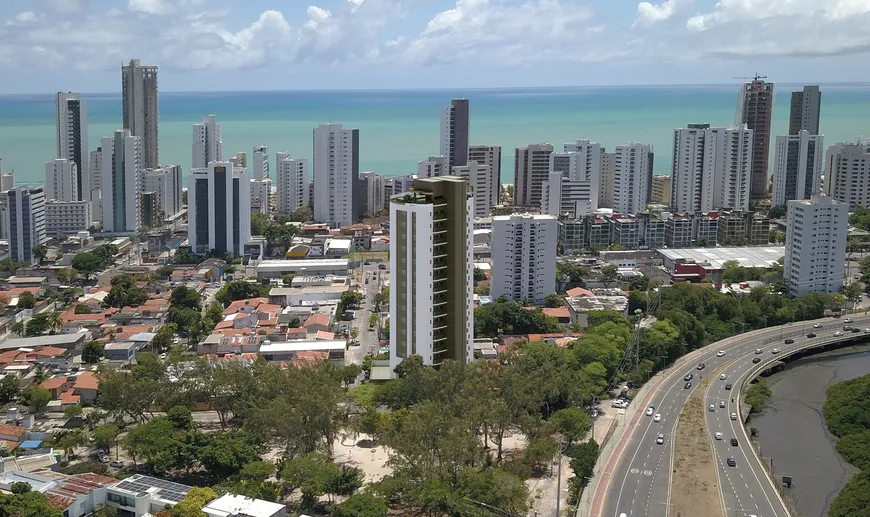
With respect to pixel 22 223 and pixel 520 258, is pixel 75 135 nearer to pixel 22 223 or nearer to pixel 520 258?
pixel 22 223

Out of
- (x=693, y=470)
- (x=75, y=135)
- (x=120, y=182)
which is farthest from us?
(x=75, y=135)

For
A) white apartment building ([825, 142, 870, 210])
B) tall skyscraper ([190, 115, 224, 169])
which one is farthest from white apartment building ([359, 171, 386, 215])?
white apartment building ([825, 142, 870, 210])

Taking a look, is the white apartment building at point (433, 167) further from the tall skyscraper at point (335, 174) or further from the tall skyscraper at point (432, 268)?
the tall skyscraper at point (432, 268)

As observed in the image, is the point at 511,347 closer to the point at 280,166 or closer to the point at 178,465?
the point at 178,465

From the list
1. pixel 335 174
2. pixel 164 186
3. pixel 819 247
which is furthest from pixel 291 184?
pixel 819 247

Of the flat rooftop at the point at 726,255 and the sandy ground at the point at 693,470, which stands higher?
the flat rooftop at the point at 726,255

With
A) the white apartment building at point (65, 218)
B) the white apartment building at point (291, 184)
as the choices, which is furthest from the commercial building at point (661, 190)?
the white apartment building at point (65, 218)

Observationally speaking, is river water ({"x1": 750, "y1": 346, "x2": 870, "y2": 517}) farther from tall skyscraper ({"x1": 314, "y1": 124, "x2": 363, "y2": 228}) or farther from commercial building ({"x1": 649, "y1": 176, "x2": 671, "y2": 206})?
commercial building ({"x1": 649, "y1": 176, "x2": 671, "y2": 206})
